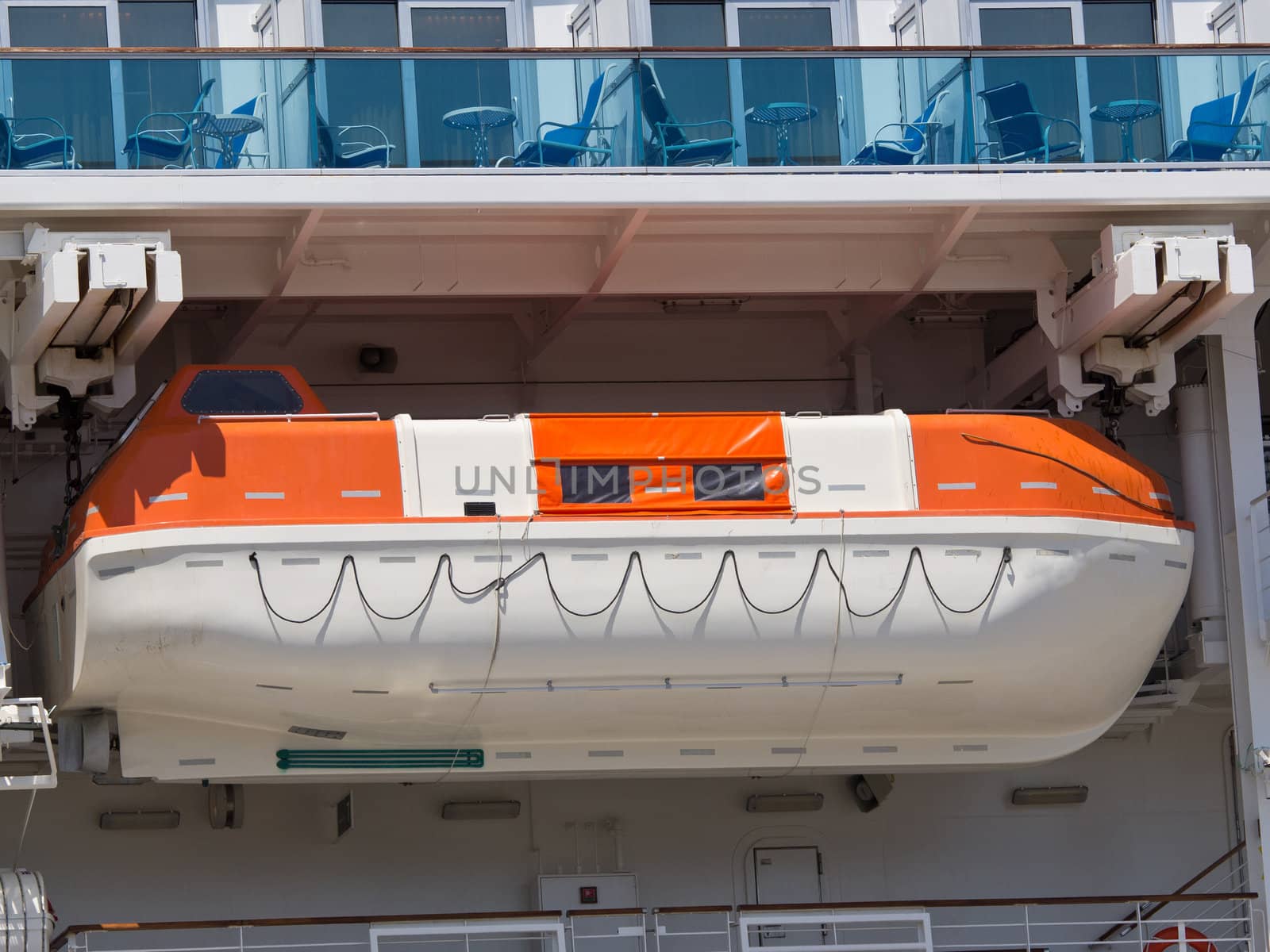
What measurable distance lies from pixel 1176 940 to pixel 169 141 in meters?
7.42

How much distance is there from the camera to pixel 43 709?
1182 centimetres

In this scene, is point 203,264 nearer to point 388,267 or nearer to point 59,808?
Result: point 388,267

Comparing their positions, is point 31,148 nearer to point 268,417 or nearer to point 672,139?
point 268,417

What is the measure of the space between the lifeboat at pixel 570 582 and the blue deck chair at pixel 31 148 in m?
1.34

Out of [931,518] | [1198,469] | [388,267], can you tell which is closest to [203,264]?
[388,267]

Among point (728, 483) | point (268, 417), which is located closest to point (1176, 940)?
point (728, 483)

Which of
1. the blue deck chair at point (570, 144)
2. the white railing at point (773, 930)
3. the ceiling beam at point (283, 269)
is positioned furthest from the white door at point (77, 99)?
the white railing at point (773, 930)

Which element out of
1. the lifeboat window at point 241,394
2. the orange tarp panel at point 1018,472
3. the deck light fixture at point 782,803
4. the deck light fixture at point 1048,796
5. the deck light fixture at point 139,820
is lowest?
the deck light fixture at point 1048,796

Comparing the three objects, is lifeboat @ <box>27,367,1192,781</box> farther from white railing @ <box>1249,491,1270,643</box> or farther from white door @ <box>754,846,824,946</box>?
white door @ <box>754,846,824,946</box>

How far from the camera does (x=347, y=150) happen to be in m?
12.4

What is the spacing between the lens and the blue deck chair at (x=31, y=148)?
39.7ft

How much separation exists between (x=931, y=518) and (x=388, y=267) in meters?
3.60

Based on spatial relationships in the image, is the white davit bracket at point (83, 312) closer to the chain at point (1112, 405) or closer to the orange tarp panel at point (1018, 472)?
the orange tarp panel at point (1018, 472)

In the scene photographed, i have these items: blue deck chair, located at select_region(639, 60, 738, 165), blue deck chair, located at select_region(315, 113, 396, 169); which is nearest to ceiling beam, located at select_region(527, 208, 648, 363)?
blue deck chair, located at select_region(639, 60, 738, 165)
